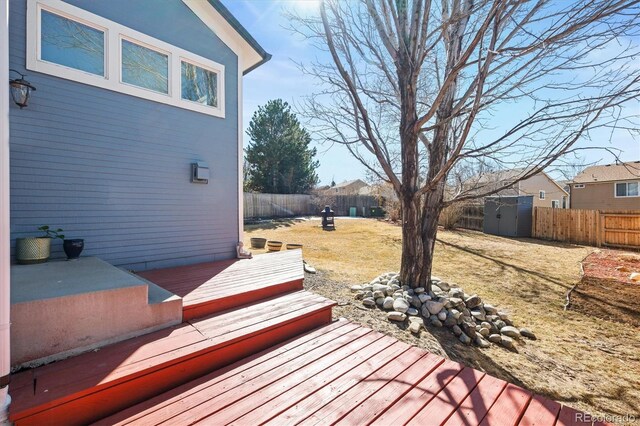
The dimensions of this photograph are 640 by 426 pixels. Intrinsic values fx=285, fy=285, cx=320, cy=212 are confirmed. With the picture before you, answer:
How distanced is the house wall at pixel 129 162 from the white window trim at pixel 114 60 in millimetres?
73

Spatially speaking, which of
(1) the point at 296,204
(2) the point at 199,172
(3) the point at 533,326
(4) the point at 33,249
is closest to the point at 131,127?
(2) the point at 199,172

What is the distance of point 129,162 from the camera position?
399cm

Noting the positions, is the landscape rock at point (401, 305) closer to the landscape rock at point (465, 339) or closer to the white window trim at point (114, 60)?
the landscape rock at point (465, 339)

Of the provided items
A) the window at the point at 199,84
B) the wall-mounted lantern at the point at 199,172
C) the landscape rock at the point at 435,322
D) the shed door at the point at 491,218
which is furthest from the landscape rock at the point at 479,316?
the shed door at the point at 491,218

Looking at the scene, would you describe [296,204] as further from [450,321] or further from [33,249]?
[33,249]

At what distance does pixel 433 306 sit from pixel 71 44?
18.8 feet

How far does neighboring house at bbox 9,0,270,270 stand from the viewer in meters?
3.31

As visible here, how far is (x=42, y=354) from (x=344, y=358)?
85.6 inches

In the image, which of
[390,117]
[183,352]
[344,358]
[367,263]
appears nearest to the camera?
[183,352]

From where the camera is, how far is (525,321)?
4.30m

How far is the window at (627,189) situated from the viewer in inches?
648

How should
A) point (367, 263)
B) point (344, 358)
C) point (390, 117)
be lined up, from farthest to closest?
1. point (367, 263)
2. point (390, 117)
3. point (344, 358)

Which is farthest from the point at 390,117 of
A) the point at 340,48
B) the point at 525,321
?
the point at 525,321

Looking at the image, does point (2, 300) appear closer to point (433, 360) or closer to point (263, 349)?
point (263, 349)
